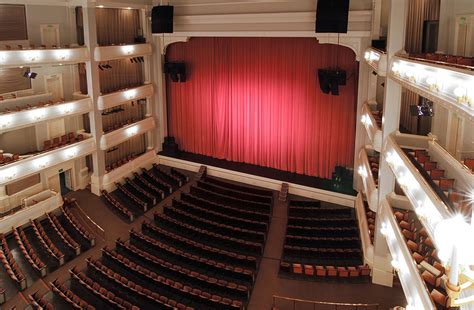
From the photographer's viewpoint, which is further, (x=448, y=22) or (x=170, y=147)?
(x=170, y=147)

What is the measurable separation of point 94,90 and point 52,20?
3.17 metres

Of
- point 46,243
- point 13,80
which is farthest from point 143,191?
point 13,80

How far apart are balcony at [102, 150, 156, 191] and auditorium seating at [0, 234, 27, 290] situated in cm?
533

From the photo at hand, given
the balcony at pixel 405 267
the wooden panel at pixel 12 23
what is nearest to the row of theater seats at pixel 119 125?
the wooden panel at pixel 12 23

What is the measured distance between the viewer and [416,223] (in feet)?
37.8

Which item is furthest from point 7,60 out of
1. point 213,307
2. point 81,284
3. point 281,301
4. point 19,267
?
point 281,301

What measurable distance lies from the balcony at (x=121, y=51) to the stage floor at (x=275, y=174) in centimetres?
521

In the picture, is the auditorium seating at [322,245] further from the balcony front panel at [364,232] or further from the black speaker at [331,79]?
the black speaker at [331,79]

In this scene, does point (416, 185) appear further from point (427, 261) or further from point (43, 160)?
point (43, 160)

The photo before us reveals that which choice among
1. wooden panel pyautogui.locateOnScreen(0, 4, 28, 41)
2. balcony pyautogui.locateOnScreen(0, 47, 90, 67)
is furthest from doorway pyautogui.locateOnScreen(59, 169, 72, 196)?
wooden panel pyautogui.locateOnScreen(0, 4, 28, 41)

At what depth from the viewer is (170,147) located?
2166 centimetres

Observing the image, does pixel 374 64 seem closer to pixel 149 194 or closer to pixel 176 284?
pixel 176 284

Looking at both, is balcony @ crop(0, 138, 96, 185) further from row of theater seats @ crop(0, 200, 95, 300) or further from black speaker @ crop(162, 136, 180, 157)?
black speaker @ crop(162, 136, 180, 157)

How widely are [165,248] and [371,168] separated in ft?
23.5
